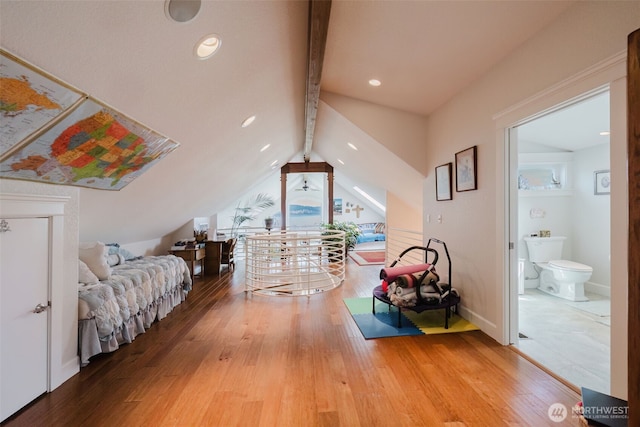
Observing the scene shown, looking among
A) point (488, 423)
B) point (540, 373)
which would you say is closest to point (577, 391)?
point (540, 373)

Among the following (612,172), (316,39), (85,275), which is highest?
(316,39)

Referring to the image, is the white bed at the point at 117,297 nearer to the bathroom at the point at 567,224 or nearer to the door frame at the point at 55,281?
the door frame at the point at 55,281

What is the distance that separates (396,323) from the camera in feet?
9.86

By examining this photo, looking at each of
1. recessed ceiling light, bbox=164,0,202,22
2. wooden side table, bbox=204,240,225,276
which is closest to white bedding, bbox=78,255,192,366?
wooden side table, bbox=204,240,225,276

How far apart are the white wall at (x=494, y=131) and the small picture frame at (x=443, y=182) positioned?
90 millimetres

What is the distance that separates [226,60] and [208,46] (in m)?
0.23

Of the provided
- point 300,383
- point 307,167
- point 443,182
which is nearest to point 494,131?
point 443,182

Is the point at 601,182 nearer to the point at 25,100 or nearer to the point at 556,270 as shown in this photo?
the point at 556,270

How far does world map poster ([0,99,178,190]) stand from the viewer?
5.24 ft

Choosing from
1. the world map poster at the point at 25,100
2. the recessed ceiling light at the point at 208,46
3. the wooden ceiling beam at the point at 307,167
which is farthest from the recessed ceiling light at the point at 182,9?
the wooden ceiling beam at the point at 307,167

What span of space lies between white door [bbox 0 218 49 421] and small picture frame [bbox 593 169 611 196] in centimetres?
596

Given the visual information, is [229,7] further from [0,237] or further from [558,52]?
[558,52]

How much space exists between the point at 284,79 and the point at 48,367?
10.4 feet

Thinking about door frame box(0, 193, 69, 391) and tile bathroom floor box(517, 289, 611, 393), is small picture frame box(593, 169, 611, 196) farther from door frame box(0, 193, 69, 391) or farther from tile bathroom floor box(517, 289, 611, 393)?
door frame box(0, 193, 69, 391)
